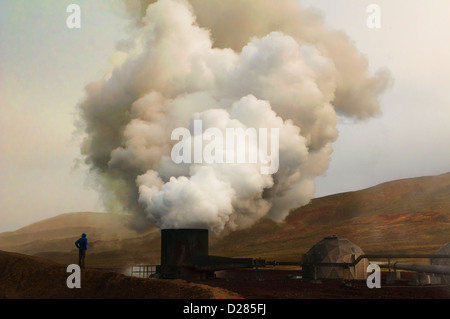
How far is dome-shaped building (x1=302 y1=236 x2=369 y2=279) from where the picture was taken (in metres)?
42.4

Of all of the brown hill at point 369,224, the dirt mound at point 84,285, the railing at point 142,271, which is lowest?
the dirt mound at point 84,285

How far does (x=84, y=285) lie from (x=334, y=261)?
23471 mm

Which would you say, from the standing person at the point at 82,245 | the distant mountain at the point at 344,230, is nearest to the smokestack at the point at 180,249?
the standing person at the point at 82,245

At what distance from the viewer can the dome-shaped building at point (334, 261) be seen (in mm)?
42438

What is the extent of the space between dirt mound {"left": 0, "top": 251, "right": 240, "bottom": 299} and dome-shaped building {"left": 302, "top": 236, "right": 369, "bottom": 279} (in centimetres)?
1989

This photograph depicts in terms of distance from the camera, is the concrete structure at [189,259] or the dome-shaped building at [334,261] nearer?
the concrete structure at [189,259]

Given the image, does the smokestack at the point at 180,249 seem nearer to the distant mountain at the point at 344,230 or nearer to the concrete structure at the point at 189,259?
the concrete structure at the point at 189,259

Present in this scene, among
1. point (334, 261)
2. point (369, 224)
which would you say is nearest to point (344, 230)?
point (369, 224)

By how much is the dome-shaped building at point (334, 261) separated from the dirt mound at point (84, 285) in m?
19.9

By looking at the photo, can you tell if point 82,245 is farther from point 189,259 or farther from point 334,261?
point 334,261

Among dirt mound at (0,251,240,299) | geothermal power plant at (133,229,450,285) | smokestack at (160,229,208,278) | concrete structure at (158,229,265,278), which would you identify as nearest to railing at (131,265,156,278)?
smokestack at (160,229,208,278)
